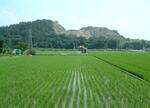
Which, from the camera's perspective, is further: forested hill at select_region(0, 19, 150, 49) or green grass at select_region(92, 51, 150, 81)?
forested hill at select_region(0, 19, 150, 49)

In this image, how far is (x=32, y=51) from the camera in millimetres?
87438

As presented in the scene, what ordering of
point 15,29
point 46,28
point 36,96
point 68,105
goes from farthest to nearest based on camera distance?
point 46,28, point 15,29, point 36,96, point 68,105

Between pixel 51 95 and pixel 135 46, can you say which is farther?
pixel 135 46

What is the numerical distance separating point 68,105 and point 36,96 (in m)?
2.00

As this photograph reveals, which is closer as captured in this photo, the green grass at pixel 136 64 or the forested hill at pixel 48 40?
the green grass at pixel 136 64

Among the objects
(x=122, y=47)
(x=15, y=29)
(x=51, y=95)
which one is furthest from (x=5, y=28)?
(x=51, y=95)

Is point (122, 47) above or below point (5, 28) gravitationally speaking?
below

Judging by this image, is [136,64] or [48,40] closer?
[136,64]

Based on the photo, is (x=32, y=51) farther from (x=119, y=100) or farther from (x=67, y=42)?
(x=119, y=100)

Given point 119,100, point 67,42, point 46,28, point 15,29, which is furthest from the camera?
point 46,28

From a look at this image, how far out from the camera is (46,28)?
18988 centimetres

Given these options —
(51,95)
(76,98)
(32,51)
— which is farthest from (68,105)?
(32,51)

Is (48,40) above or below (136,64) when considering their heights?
above

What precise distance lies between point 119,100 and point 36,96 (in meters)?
2.75
